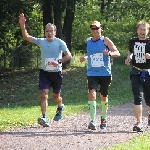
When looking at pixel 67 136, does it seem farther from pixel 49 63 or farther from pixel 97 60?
pixel 49 63

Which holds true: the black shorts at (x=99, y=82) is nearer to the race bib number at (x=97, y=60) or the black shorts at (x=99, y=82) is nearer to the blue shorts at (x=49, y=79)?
the race bib number at (x=97, y=60)

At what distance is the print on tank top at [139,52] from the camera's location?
927 cm

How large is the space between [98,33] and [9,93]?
11961 mm

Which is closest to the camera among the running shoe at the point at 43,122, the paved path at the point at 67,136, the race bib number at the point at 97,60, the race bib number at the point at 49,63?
the paved path at the point at 67,136

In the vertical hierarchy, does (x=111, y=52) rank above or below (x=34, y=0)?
below

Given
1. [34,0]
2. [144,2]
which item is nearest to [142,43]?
[34,0]

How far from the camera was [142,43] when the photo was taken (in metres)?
9.32

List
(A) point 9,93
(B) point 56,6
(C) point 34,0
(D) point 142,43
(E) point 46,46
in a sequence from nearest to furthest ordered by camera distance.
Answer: (D) point 142,43
(E) point 46,46
(A) point 9,93
(C) point 34,0
(B) point 56,6

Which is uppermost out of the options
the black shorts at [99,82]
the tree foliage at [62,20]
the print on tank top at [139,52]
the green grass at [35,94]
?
the tree foliage at [62,20]

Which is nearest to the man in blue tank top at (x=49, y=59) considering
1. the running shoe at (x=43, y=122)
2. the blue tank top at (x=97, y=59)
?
the running shoe at (x=43, y=122)

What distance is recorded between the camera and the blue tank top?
374 inches

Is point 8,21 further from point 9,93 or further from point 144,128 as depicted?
point 144,128

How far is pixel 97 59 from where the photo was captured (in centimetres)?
948

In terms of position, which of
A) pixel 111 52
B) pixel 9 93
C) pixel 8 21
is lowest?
pixel 9 93
